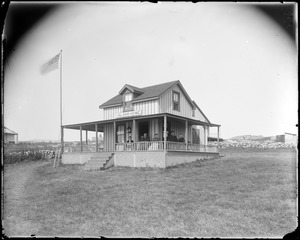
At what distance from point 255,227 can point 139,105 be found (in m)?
17.4

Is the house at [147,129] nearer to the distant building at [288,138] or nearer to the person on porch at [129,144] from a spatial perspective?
the person on porch at [129,144]

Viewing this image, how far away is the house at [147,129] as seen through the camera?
19942 mm

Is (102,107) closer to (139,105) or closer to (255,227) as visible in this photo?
(139,105)

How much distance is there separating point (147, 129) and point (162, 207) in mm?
14069

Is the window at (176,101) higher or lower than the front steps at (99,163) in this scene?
higher

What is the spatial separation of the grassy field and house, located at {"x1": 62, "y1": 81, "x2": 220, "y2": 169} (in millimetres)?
4829

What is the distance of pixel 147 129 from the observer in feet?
77.5

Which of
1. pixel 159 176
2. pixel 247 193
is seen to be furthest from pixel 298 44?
pixel 159 176

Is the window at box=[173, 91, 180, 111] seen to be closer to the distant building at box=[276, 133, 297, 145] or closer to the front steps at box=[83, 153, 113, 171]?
the front steps at box=[83, 153, 113, 171]

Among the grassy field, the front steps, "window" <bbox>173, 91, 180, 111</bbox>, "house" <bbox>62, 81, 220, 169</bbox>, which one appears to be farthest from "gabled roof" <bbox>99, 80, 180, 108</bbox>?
the grassy field

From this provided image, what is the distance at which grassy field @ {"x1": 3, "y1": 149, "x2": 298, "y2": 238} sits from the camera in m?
7.78

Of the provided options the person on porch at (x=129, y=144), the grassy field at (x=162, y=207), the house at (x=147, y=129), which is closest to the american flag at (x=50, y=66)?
the house at (x=147, y=129)

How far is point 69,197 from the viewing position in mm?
11508

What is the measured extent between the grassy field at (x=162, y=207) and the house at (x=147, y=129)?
4.83 meters
